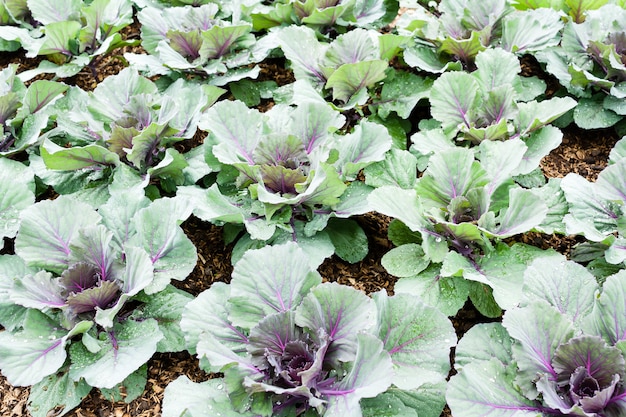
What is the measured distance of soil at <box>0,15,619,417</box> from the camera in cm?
216

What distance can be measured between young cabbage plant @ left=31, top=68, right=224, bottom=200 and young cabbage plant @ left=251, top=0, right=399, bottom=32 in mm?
816

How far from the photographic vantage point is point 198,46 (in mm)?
3287

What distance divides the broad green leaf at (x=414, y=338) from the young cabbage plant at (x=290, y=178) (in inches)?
18.4

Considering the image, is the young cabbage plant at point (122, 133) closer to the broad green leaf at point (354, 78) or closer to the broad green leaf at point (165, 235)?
the broad green leaf at point (165, 235)

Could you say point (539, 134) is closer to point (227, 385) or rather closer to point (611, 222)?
point (611, 222)

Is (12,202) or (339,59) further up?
(339,59)

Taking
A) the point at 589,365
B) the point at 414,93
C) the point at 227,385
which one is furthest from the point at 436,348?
the point at 414,93

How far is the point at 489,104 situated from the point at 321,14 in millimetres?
1157

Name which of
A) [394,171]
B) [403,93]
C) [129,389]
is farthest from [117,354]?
[403,93]

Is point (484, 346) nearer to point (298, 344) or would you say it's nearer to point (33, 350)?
point (298, 344)

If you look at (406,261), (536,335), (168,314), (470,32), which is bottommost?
(168,314)

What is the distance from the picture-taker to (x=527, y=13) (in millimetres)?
3174

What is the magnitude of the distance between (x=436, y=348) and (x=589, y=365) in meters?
0.46

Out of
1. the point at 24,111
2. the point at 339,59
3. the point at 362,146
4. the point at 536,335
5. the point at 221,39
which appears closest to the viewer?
the point at 536,335
